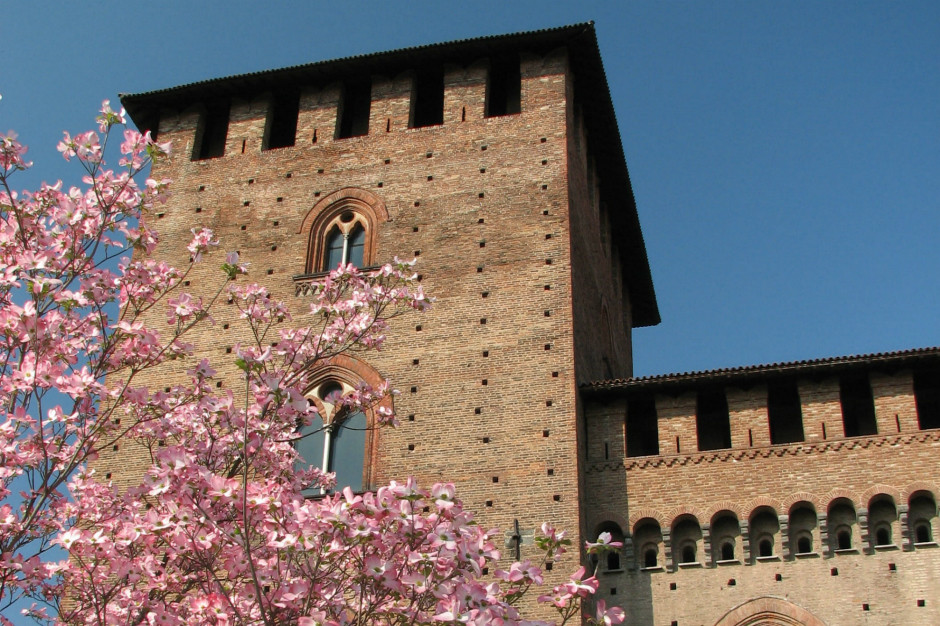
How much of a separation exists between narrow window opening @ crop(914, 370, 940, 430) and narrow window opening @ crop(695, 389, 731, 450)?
211 centimetres

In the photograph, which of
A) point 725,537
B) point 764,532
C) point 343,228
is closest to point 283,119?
point 343,228

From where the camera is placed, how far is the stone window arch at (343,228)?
54.6 feet

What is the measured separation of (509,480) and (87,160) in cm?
670

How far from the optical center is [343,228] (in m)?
16.9

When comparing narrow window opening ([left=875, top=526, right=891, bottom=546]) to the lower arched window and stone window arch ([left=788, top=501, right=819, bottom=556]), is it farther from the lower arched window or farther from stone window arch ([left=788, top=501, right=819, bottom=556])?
the lower arched window

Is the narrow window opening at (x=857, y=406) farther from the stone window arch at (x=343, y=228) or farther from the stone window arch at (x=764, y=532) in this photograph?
the stone window arch at (x=343, y=228)

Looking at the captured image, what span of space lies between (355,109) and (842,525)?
9.76m

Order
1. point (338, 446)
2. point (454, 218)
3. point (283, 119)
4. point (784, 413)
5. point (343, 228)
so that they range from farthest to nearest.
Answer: point (283, 119), point (343, 228), point (454, 218), point (338, 446), point (784, 413)

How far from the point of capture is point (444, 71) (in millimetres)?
18297

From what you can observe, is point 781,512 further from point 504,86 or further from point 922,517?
point 504,86

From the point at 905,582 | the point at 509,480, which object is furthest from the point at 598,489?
the point at 905,582

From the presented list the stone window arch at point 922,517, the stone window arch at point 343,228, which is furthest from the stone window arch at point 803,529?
the stone window arch at point 343,228

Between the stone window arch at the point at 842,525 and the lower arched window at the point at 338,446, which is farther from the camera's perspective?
the lower arched window at the point at 338,446

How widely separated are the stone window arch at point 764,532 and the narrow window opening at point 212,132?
10000 millimetres
